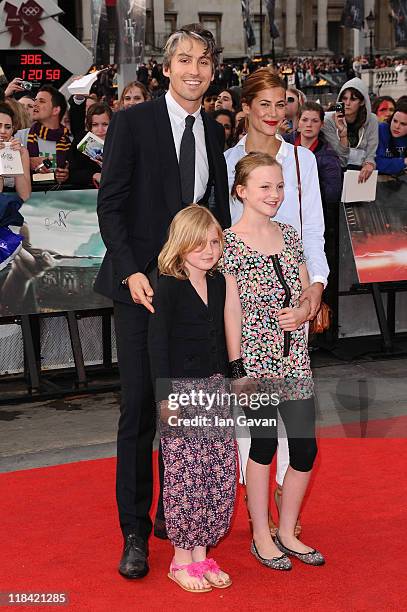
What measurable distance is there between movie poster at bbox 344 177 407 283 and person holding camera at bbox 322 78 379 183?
0.52m

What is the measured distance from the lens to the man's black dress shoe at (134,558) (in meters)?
4.38

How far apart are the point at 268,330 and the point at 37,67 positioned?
11160 mm

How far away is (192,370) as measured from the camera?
4.18 meters

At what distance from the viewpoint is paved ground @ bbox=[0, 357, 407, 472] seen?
20.9 feet

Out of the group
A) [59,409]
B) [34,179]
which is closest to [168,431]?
[59,409]

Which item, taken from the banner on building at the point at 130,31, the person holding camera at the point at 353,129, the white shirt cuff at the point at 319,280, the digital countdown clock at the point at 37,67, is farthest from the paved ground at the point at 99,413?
the digital countdown clock at the point at 37,67

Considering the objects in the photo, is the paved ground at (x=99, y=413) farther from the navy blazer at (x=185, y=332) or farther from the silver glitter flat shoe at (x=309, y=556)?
the navy blazer at (x=185, y=332)

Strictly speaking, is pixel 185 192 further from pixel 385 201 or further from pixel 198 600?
pixel 385 201

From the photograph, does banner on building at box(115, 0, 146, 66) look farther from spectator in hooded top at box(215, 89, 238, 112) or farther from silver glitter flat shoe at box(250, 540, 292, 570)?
silver glitter flat shoe at box(250, 540, 292, 570)

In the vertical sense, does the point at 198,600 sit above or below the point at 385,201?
below

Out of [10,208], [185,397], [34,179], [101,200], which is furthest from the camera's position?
[34,179]

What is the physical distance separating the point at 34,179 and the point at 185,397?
13.1 ft

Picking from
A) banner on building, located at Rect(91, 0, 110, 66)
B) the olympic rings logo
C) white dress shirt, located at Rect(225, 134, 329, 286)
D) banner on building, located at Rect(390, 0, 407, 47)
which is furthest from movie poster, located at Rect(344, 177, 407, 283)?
banner on building, located at Rect(390, 0, 407, 47)

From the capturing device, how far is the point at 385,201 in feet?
29.0
